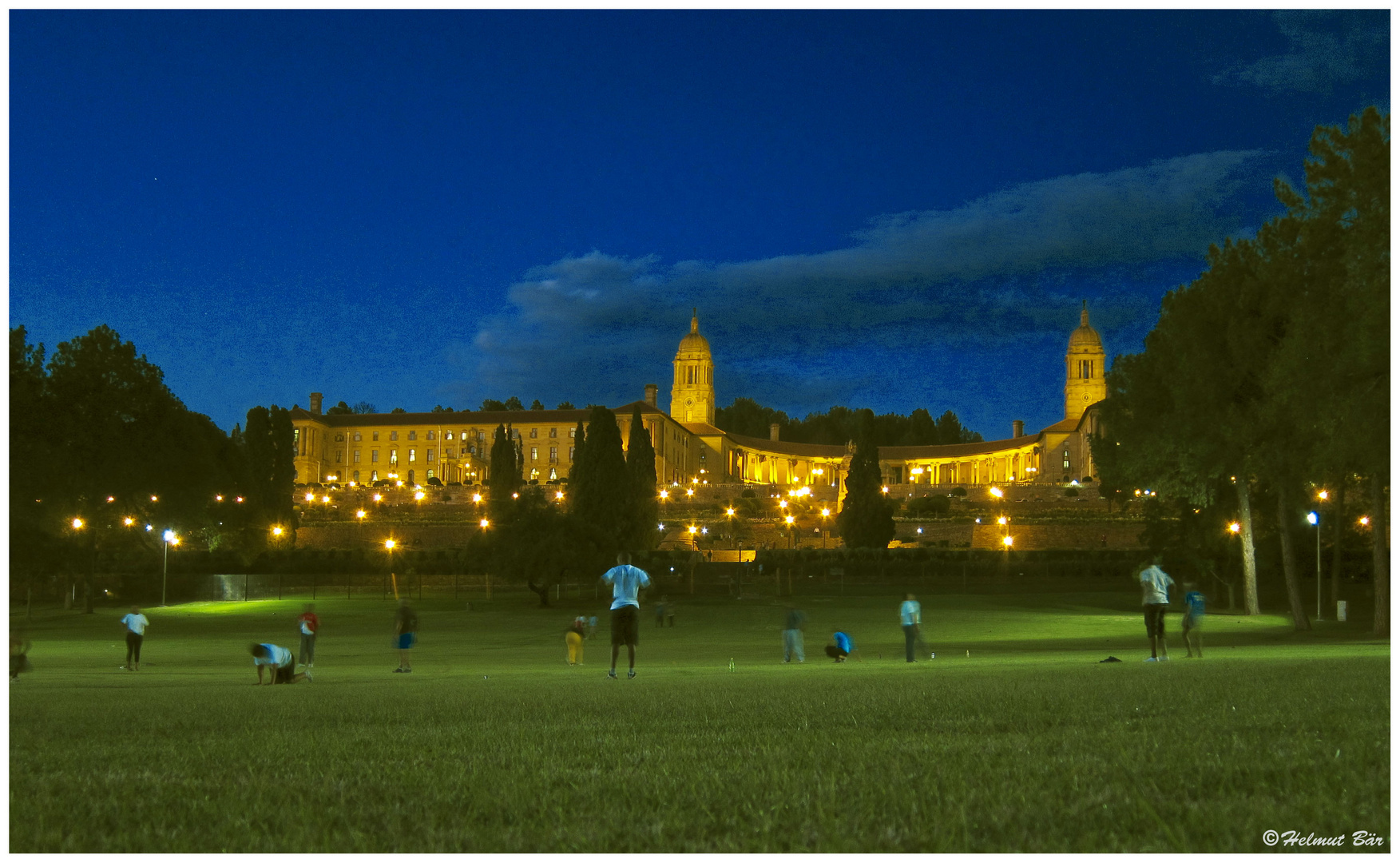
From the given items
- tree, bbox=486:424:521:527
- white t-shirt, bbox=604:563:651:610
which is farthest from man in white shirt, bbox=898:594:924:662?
tree, bbox=486:424:521:527

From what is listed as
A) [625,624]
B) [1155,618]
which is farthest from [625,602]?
[1155,618]

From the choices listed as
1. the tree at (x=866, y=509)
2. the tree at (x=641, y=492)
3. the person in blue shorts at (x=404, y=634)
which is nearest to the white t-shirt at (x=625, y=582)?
the person in blue shorts at (x=404, y=634)

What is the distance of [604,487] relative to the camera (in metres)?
55.7

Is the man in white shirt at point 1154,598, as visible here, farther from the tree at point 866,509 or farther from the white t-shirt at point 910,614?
Result: the tree at point 866,509

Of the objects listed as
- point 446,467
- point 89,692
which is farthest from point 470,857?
point 446,467

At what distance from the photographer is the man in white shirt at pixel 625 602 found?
537 inches

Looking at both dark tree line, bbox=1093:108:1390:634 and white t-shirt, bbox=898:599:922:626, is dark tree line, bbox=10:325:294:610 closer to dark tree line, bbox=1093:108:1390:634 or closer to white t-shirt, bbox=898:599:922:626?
white t-shirt, bbox=898:599:922:626

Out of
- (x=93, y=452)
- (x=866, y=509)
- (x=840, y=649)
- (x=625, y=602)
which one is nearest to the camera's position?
(x=625, y=602)

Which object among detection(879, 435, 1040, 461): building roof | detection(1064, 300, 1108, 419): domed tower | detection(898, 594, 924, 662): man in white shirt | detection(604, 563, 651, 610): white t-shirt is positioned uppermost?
detection(1064, 300, 1108, 419): domed tower

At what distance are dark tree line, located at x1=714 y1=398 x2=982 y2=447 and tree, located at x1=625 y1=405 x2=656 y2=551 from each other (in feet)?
323

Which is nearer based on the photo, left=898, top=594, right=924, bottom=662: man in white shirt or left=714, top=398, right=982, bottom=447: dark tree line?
left=898, top=594, right=924, bottom=662: man in white shirt

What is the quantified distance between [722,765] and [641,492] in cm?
5712

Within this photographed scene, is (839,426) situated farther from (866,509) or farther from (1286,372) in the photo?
(1286,372)

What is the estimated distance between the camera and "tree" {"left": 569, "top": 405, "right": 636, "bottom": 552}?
181 ft
